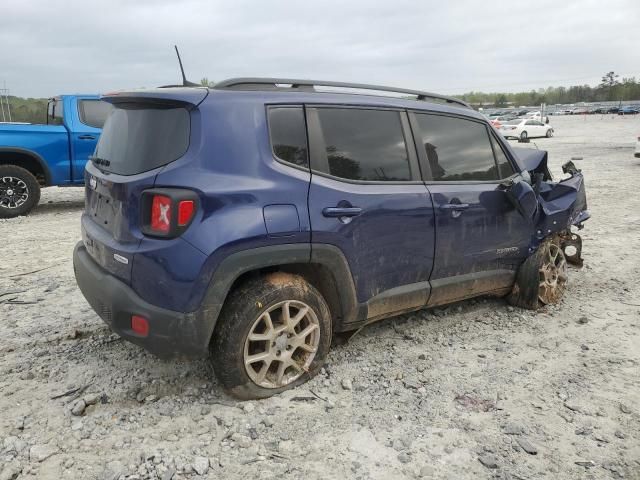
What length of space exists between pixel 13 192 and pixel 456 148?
284 inches

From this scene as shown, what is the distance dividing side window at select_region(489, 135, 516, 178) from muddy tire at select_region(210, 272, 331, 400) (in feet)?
6.28

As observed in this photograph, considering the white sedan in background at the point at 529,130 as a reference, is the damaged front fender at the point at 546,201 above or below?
below

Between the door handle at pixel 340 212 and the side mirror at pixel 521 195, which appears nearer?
the door handle at pixel 340 212

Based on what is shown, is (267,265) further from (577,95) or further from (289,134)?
(577,95)

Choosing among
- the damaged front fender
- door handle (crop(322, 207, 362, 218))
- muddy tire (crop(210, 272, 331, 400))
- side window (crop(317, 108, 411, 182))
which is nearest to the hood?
the damaged front fender

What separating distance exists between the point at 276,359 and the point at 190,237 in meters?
0.91

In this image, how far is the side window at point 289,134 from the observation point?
2.95 meters

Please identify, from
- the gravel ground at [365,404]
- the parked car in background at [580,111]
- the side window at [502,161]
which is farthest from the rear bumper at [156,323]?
the parked car in background at [580,111]

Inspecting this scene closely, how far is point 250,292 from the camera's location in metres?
2.88

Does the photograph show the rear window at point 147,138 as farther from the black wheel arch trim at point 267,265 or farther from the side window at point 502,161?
the side window at point 502,161

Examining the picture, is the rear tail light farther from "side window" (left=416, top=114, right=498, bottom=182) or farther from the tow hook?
the tow hook

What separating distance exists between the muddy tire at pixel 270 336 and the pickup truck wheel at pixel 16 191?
21.9 feet

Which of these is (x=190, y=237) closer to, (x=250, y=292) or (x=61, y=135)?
(x=250, y=292)

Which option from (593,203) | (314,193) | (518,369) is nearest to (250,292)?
(314,193)
